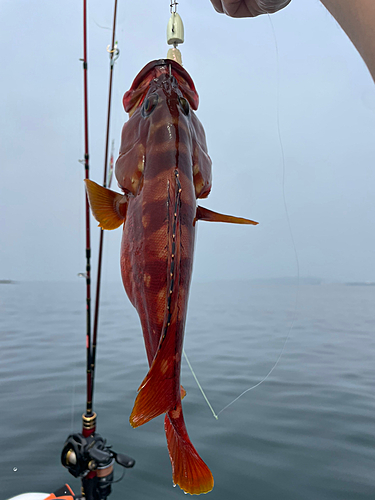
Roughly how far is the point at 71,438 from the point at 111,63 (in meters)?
2.60

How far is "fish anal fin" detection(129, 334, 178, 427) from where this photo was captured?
74 centimetres

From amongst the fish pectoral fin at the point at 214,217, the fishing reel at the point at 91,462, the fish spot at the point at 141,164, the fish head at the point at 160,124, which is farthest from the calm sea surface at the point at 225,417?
the fishing reel at the point at 91,462

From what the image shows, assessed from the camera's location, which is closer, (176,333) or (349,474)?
(176,333)

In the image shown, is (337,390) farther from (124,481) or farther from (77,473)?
(77,473)

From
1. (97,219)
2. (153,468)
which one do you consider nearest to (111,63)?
(97,219)

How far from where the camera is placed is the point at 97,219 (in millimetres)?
954

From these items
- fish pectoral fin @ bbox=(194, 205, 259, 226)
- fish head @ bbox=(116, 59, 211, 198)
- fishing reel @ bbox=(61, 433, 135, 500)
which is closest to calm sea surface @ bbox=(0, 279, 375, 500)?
fish pectoral fin @ bbox=(194, 205, 259, 226)

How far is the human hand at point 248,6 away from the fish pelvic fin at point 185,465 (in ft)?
3.76

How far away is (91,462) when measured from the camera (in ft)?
8.21

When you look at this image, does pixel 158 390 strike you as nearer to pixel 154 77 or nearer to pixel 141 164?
pixel 141 164

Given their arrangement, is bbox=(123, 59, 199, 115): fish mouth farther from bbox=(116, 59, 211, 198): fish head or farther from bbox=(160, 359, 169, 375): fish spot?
bbox=(160, 359, 169, 375): fish spot

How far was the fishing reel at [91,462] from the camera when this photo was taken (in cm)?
247

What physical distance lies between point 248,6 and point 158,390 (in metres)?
1.18

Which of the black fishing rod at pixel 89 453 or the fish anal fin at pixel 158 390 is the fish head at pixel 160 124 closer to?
the fish anal fin at pixel 158 390
